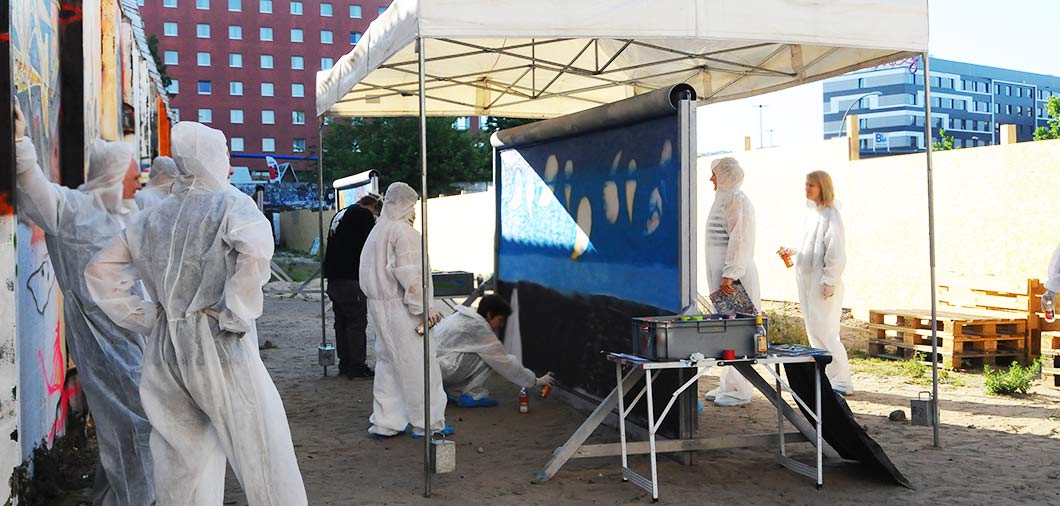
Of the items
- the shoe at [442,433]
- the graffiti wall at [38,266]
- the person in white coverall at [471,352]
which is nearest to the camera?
the graffiti wall at [38,266]

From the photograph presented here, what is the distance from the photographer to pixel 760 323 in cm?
509

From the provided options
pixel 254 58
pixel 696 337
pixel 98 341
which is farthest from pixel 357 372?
pixel 254 58

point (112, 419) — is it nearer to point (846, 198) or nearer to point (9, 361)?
point (9, 361)

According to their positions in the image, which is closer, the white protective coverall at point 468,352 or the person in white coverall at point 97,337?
the person in white coverall at point 97,337

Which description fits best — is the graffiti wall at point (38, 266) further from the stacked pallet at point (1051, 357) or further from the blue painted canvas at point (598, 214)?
the stacked pallet at point (1051, 357)

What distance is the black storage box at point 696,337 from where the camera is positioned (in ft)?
16.3

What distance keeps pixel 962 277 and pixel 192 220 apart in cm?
959

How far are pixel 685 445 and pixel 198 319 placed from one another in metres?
2.89

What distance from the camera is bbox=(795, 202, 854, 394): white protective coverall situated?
766 cm

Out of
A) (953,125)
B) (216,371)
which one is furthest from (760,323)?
(953,125)

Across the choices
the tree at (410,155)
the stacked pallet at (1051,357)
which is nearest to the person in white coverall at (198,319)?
the stacked pallet at (1051,357)

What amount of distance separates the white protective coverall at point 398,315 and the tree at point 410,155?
126ft

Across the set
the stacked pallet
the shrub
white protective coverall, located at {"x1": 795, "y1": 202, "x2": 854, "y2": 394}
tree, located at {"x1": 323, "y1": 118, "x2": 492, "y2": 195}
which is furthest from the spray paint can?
tree, located at {"x1": 323, "y1": 118, "x2": 492, "y2": 195}

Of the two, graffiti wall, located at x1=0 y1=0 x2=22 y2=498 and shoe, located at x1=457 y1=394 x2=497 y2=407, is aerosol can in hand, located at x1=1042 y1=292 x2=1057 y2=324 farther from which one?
graffiti wall, located at x1=0 y1=0 x2=22 y2=498
